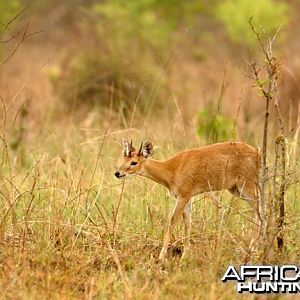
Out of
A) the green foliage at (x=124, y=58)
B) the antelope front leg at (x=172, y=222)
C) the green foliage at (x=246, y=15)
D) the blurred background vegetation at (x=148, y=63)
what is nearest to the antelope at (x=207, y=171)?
the antelope front leg at (x=172, y=222)

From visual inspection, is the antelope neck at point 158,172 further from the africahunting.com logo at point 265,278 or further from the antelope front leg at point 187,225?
the africahunting.com logo at point 265,278

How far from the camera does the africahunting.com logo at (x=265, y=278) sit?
19.9 feet

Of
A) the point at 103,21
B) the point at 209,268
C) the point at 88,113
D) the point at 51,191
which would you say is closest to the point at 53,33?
the point at 103,21

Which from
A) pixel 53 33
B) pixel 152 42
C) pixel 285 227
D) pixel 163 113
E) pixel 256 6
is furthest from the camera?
pixel 53 33

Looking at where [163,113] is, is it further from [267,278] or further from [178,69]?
[267,278]

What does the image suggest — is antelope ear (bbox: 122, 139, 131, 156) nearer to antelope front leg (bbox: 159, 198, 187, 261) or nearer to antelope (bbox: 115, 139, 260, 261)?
antelope (bbox: 115, 139, 260, 261)

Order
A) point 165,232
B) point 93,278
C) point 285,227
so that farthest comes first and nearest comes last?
point 165,232
point 285,227
point 93,278

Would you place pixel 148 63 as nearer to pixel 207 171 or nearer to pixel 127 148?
pixel 127 148

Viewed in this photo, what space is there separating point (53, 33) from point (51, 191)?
1699cm

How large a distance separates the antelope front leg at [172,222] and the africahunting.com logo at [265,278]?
603 mm

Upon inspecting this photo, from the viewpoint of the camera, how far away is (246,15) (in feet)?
58.7

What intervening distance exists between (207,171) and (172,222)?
0.55 meters

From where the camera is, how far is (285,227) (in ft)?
22.5

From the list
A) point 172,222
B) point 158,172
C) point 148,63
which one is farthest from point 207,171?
point 148,63
